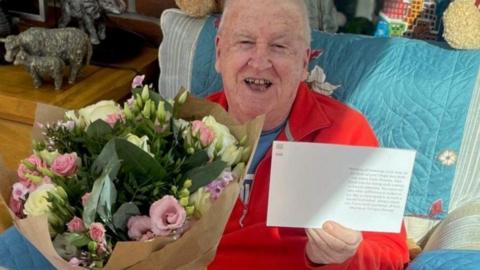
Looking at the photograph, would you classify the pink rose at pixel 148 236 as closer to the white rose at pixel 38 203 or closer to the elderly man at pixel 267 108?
the white rose at pixel 38 203

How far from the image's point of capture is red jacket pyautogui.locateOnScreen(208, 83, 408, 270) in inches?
47.9

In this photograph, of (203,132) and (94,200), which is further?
(203,132)

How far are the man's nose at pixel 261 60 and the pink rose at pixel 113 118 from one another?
1.20 ft

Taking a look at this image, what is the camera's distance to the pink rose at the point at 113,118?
0.92 m

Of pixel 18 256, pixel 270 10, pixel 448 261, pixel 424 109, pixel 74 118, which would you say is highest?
pixel 270 10

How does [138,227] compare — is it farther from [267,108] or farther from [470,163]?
[470,163]

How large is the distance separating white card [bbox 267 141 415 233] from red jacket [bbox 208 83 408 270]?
0.21m

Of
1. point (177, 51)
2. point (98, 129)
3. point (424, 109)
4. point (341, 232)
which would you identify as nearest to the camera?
point (98, 129)

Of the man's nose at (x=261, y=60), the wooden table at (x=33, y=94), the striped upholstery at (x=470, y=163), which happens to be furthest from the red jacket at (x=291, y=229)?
the wooden table at (x=33, y=94)

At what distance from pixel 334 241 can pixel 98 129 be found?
1.35 feet

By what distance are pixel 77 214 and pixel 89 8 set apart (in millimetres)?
1191

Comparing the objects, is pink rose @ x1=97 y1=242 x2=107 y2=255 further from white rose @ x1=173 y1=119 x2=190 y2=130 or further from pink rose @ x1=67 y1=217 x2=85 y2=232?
white rose @ x1=173 y1=119 x2=190 y2=130

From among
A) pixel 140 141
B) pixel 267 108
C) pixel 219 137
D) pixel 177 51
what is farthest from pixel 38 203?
pixel 177 51

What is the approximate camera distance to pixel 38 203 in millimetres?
799
